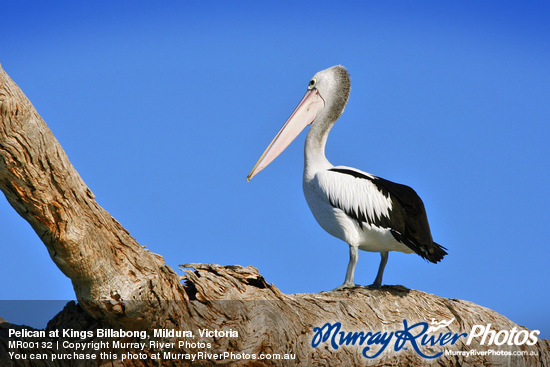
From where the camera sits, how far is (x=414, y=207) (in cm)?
747

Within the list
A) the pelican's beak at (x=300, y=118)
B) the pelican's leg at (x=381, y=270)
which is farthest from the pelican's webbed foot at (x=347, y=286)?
the pelican's beak at (x=300, y=118)

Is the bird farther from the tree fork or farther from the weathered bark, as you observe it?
the tree fork

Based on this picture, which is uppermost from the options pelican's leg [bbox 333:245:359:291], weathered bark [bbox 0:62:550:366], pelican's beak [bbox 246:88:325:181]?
pelican's beak [bbox 246:88:325:181]

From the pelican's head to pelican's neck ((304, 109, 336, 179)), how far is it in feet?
0.21

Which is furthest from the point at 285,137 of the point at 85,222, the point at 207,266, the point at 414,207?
the point at 85,222

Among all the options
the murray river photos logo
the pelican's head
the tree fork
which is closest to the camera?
the tree fork

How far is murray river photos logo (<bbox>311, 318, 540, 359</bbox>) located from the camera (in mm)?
6188

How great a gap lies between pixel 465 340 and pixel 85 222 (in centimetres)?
479

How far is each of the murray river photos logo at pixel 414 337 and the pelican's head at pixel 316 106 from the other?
3.15 m

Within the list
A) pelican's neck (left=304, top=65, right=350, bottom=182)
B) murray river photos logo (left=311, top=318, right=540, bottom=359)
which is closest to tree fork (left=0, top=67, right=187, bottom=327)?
murray river photos logo (left=311, top=318, right=540, bottom=359)

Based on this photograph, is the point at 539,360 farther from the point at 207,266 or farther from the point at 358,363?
the point at 207,266

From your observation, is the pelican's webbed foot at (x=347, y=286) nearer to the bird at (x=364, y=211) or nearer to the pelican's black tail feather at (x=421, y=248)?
the bird at (x=364, y=211)

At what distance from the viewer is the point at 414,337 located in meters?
6.70

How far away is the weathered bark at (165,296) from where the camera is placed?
4.14 meters
